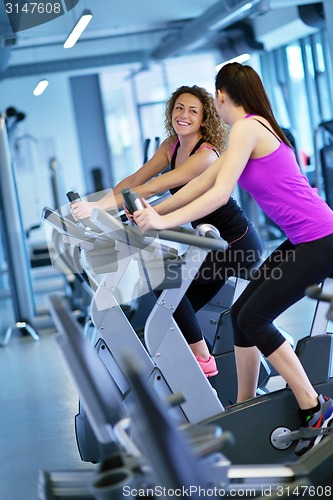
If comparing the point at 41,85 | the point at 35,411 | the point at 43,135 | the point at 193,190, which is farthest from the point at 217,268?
the point at 43,135

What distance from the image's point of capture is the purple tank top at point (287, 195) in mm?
2572

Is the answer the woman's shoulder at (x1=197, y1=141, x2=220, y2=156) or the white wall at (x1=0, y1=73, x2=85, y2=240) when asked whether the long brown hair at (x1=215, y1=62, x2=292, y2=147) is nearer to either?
the woman's shoulder at (x1=197, y1=141, x2=220, y2=156)

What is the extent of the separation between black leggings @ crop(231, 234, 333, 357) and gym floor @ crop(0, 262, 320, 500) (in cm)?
69

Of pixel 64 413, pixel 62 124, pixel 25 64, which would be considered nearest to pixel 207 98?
pixel 64 413

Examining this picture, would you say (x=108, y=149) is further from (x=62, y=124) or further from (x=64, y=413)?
(x=64, y=413)

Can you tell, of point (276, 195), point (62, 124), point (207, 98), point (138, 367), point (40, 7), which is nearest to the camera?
point (138, 367)

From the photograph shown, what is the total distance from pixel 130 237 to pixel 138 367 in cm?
120

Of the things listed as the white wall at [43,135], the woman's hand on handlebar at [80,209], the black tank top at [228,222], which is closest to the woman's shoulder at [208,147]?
the black tank top at [228,222]

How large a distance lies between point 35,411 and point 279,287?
222cm

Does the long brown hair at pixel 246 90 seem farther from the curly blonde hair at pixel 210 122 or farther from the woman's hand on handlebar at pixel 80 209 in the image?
the woman's hand on handlebar at pixel 80 209

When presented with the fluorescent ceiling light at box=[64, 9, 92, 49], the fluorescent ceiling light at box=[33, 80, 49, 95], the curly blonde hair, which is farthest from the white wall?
the curly blonde hair

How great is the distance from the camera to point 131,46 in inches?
505

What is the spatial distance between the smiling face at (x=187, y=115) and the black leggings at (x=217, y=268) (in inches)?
19.6

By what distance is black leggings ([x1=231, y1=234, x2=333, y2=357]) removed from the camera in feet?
8.50
